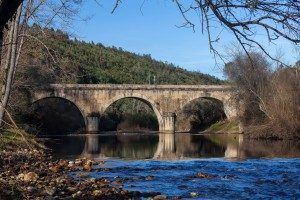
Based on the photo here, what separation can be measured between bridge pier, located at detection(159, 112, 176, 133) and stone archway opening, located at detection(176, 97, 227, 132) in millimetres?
1911

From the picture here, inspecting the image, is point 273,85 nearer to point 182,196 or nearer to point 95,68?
point 182,196

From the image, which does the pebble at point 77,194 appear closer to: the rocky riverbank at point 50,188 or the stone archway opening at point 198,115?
the rocky riverbank at point 50,188

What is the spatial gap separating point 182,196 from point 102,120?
52524mm

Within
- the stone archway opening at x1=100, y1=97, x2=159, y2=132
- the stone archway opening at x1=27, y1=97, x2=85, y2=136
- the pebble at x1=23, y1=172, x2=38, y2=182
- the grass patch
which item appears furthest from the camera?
the stone archway opening at x1=100, y1=97, x2=159, y2=132

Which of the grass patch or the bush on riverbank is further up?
the bush on riverbank

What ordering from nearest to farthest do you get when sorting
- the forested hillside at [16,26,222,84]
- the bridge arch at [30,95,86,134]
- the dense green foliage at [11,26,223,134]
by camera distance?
the dense green foliage at [11,26,223,134], the bridge arch at [30,95,86,134], the forested hillside at [16,26,222,84]

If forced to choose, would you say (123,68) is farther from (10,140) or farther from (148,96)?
(10,140)

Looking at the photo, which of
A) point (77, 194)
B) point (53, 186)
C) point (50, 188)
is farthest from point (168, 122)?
point (77, 194)

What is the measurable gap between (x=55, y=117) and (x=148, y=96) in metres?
12.4

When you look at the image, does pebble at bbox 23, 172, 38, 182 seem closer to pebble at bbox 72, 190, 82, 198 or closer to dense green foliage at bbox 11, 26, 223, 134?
pebble at bbox 72, 190, 82, 198

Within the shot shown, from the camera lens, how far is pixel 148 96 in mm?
57812

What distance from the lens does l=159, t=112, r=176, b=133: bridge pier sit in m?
57.7

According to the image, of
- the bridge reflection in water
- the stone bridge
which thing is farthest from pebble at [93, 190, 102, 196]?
the stone bridge

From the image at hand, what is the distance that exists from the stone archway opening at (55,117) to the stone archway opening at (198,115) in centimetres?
1188
